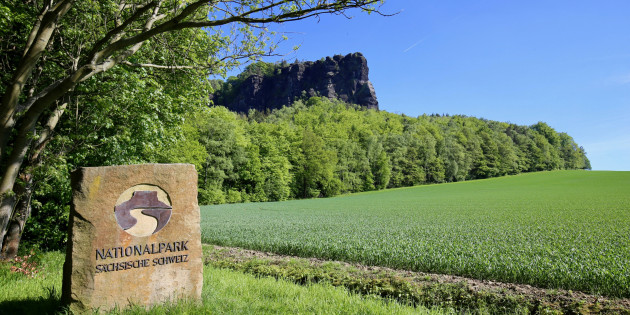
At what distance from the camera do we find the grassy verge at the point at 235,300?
16.3 feet

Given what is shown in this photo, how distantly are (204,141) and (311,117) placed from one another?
39314 mm

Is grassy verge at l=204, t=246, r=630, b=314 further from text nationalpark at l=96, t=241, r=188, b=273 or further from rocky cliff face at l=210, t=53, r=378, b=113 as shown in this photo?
rocky cliff face at l=210, t=53, r=378, b=113

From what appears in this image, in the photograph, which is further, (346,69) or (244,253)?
(346,69)

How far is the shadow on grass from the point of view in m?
4.91

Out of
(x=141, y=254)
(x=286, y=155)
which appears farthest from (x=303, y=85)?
(x=141, y=254)

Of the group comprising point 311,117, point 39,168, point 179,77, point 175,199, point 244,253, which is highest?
point 311,117

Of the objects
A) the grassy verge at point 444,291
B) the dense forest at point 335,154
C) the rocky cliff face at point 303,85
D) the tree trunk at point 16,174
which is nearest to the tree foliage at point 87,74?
the tree trunk at point 16,174

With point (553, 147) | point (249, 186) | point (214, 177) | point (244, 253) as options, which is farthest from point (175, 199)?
point (553, 147)

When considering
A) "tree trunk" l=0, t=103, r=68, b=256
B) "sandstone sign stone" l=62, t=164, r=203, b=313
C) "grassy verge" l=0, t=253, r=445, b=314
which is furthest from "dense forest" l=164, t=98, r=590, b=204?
"sandstone sign stone" l=62, t=164, r=203, b=313

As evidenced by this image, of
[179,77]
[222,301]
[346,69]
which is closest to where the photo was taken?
[222,301]

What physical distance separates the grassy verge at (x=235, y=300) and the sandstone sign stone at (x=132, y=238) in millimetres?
297

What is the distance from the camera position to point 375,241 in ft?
43.6

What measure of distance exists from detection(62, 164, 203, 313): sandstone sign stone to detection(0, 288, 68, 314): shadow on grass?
60cm

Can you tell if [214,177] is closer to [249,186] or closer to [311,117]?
[249,186]
